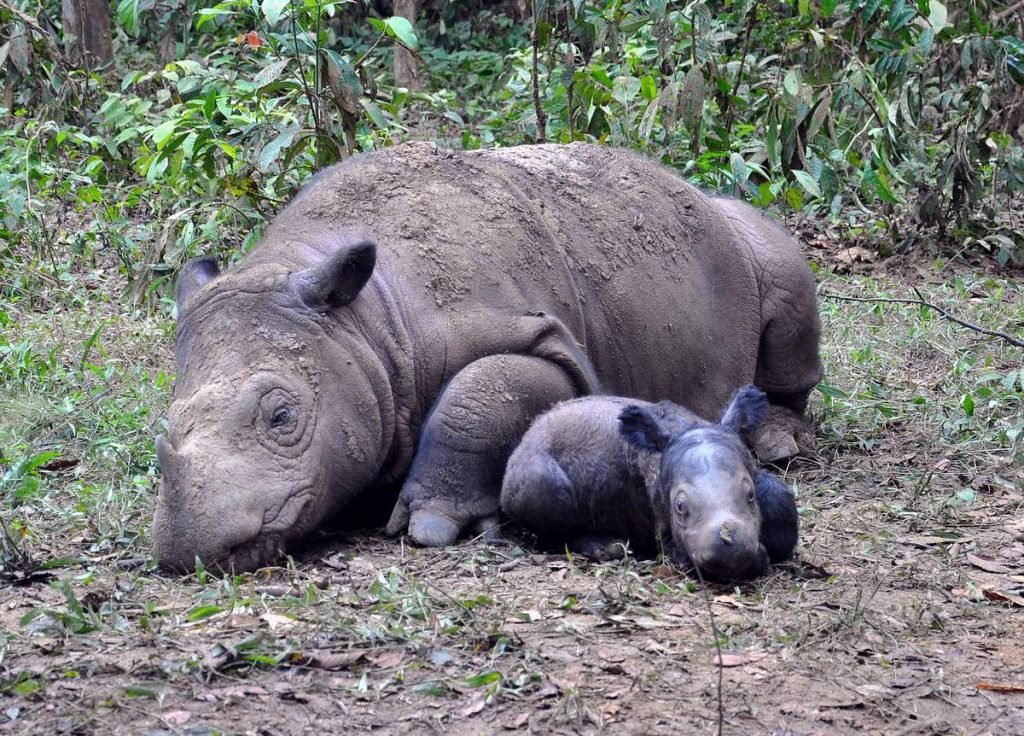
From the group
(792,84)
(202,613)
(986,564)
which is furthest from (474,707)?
(792,84)

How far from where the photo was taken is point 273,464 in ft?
18.1

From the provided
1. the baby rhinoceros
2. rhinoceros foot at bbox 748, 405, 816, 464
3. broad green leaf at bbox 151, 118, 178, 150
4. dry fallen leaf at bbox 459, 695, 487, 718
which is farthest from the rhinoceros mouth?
broad green leaf at bbox 151, 118, 178, 150

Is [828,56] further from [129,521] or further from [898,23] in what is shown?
[129,521]

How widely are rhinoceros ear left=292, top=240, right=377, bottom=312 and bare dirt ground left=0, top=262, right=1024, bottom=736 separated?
41.2 inches

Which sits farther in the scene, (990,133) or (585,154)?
(990,133)

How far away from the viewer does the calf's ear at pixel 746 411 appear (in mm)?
5527

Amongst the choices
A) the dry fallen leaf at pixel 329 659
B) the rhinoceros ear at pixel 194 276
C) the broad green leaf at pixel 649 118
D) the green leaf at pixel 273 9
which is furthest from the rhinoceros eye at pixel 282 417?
the broad green leaf at pixel 649 118

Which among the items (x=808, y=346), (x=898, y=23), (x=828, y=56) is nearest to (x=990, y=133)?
(x=828, y=56)

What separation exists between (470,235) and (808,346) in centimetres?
236

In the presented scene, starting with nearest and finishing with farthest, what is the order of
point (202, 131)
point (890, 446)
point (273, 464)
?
point (273, 464) → point (890, 446) → point (202, 131)

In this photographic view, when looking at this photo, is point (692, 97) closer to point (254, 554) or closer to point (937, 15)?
point (937, 15)

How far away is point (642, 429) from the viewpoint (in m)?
5.46

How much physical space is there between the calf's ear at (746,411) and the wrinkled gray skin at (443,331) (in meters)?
1.08

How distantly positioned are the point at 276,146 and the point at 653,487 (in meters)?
3.79
